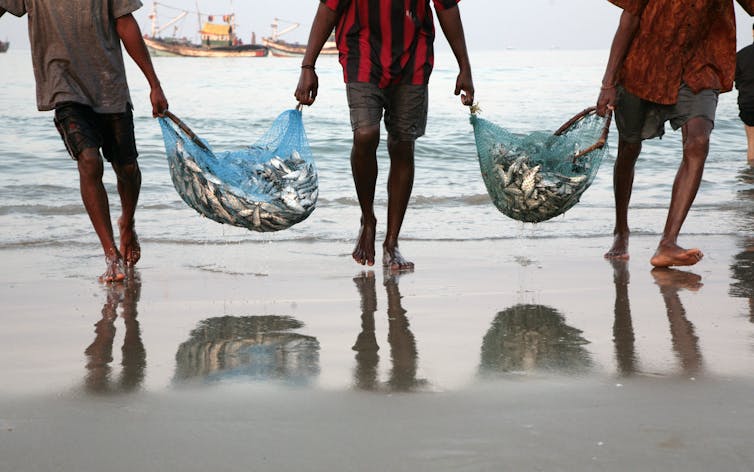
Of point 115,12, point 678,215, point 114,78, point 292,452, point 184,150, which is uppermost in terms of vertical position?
point 115,12

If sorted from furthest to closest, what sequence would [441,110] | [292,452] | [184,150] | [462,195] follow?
[441,110] < [462,195] < [184,150] < [292,452]

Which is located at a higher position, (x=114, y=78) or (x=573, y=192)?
(x=114, y=78)

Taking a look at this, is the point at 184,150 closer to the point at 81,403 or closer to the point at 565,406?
the point at 81,403

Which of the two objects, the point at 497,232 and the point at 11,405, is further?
the point at 497,232

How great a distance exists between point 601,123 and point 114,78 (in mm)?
2863

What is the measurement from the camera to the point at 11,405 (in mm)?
3354

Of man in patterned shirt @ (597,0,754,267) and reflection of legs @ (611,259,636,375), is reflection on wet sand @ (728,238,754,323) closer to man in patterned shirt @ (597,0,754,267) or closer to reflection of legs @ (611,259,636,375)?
man in patterned shirt @ (597,0,754,267)

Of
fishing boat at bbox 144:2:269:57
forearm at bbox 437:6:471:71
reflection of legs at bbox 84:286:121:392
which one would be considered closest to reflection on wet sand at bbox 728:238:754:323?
forearm at bbox 437:6:471:71

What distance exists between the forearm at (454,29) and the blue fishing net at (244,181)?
0.99 metres

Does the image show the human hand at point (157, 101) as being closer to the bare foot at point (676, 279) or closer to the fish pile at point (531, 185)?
the fish pile at point (531, 185)

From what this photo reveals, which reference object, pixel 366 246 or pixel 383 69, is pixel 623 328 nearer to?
pixel 366 246

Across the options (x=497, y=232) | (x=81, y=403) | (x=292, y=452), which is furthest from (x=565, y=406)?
(x=497, y=232)

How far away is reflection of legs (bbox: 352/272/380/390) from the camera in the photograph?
12.0 feet

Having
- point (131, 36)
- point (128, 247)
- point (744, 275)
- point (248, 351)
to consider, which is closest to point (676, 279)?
point (744, 275)
